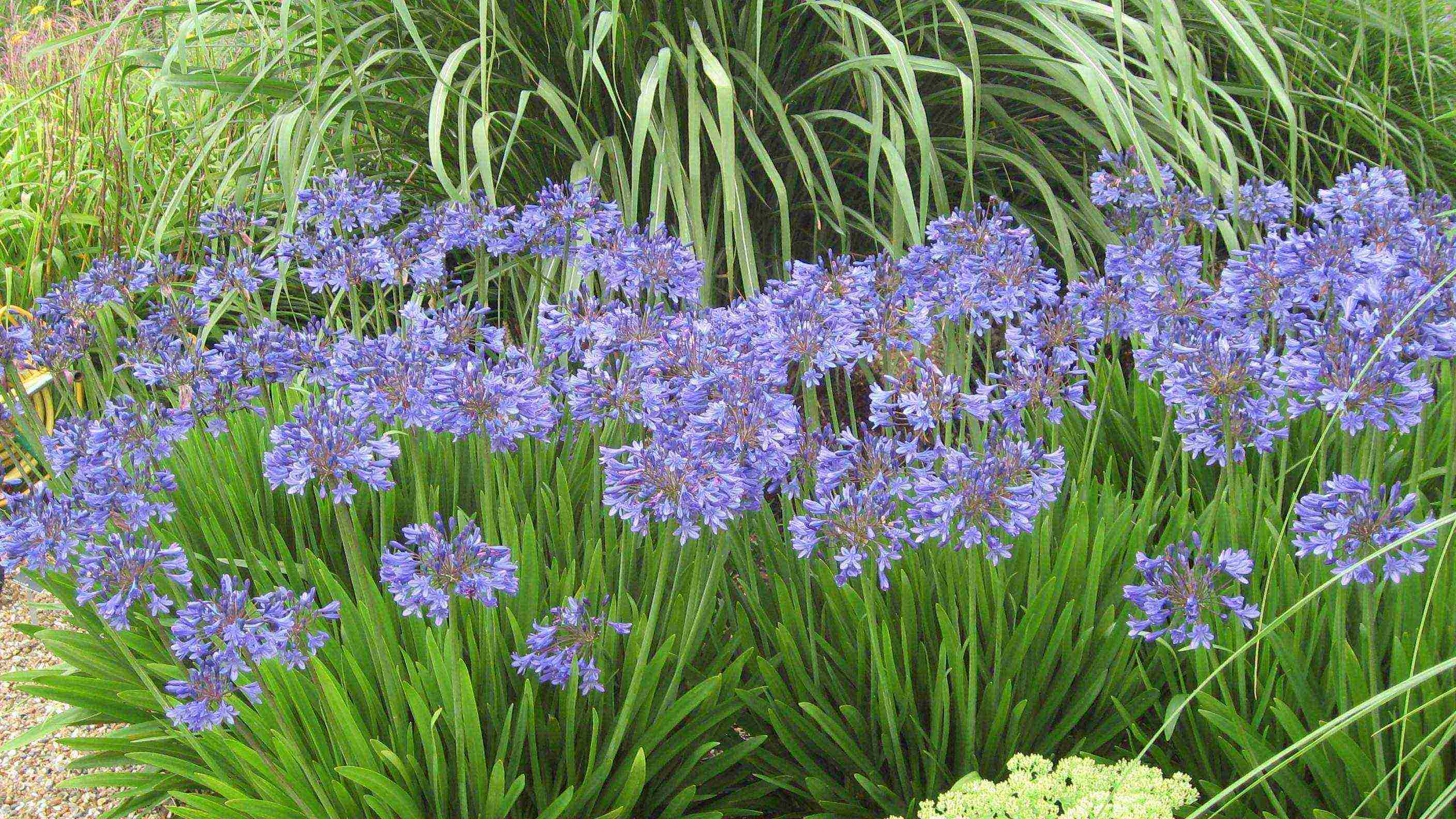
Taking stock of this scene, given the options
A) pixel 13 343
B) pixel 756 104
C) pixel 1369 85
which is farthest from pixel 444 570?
pixel 1369 85

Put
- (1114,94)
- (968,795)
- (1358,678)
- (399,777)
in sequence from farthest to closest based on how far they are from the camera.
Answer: (1114,94) < (399,777) < (1358,678) < (968,795)

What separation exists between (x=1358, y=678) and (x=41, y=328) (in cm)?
271

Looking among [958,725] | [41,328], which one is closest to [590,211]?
[41,328]

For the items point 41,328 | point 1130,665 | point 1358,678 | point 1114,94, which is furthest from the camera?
point 1114,94

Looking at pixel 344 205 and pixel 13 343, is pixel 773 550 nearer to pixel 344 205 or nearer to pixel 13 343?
pixel 344 205

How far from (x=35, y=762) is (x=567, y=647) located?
5.87 feet

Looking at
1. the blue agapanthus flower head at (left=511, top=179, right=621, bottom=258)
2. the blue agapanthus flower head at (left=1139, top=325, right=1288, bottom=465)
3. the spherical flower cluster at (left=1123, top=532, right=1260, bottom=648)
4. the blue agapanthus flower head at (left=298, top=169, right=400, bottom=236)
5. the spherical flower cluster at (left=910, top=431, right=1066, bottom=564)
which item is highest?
the blue agapanthus flower head at (left=298, top=169, right=400, bottom=236)

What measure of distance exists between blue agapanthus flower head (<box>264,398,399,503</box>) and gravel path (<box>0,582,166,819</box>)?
1206 millimetres

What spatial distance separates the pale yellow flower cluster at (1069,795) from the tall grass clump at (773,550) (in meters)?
0.04

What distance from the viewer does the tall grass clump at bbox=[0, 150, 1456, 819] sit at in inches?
67.3

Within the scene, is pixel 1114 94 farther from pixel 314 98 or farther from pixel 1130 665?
pixel 314 98

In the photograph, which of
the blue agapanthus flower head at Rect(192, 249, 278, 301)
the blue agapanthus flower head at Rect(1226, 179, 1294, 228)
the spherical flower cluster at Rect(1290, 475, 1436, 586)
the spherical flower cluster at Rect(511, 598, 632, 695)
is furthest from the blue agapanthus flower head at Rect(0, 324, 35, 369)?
the blue agapanthus flower head at Rect(1226, 179, 1294, 228)

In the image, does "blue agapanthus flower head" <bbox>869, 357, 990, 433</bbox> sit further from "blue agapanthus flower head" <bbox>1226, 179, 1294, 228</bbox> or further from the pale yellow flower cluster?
"blue agapanthus flower head" <bbox>1226, 179, 1294, 228</bbox>

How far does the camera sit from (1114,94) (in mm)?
3068
